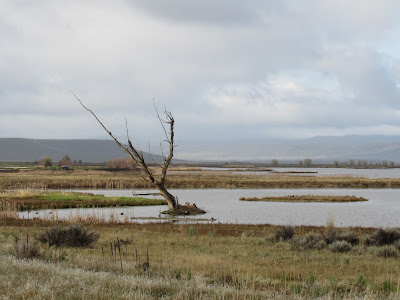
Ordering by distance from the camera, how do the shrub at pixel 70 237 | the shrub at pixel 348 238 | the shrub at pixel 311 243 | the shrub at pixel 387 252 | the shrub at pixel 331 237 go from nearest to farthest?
the shrub at pixel 387 252 < the shrub at pixel 70 237 < the shrub at pixel 311 243 < the shrub at pixel 331 237 < the shrub at pixel 348 238

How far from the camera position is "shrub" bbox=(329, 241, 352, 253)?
1862 cm

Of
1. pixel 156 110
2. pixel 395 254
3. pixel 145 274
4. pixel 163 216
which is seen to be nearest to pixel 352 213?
pixel 163 216

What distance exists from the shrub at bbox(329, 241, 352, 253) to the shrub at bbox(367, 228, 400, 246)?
6.58 ft

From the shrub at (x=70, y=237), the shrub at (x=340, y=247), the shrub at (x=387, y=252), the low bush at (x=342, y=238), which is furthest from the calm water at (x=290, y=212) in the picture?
the shrub at (x=387, y=252)

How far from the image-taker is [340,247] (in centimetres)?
1862

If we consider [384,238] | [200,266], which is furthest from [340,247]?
[200,266]

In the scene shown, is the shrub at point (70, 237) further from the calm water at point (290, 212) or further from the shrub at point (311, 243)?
the calm water at point (290, 212)

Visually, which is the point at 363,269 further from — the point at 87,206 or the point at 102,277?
the point at 87,206

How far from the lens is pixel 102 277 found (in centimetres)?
1032

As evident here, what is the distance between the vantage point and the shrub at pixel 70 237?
60.8 ft

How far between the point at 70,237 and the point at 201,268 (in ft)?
24.3

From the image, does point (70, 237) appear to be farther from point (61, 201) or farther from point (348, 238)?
point (61, 201)

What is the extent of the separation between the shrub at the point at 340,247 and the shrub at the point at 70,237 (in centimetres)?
929

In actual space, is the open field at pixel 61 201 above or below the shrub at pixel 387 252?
below
